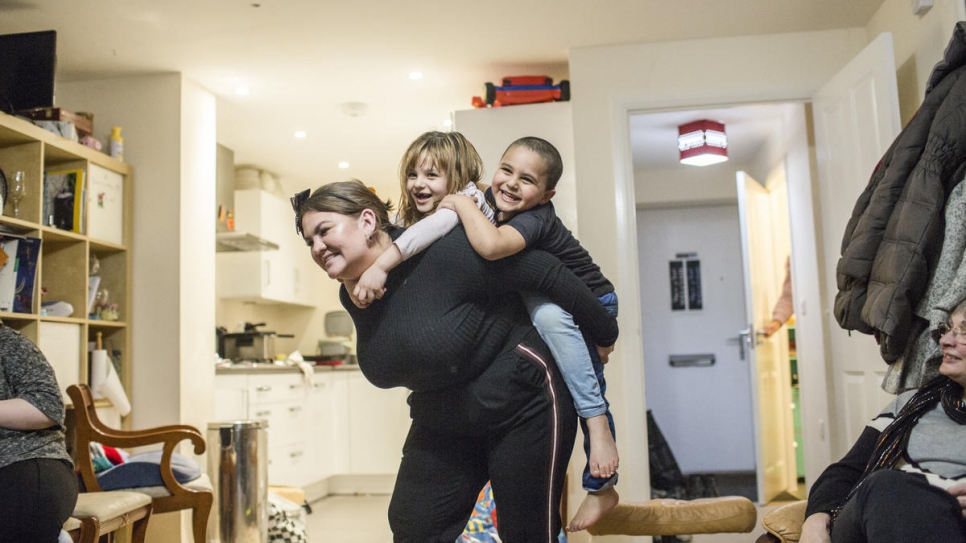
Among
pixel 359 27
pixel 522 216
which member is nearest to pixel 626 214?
pixel 359 27

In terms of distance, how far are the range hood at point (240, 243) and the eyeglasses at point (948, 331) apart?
4.26 m

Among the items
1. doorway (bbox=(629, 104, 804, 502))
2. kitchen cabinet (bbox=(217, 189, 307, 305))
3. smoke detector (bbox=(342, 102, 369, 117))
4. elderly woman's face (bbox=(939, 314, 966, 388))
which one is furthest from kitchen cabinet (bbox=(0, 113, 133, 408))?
doorway (bbox=(629, 104, 804, 502))

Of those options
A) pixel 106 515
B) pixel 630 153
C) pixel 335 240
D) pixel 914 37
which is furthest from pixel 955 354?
pixel 106 515

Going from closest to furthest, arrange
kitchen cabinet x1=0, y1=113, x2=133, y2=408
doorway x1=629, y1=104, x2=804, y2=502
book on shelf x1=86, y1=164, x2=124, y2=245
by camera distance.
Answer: kitchen cabinet x1=0, y1=113, x2=133, y2=408 < book on shelf x1=86, y1=164, x2=124, y2=245 < doorway x1=629, y1=104, x2=804, y2=502

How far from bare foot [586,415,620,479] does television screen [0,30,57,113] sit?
313cm

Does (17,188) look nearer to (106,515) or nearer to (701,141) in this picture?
(106,515)

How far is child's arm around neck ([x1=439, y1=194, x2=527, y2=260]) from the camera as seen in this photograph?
1502mm

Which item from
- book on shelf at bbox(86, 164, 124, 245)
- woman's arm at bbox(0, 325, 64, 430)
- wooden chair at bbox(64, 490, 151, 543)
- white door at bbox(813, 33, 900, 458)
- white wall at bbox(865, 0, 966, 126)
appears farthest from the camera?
book on shelf at bbox(86, 164, 124, 245)

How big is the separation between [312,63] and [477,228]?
10.8ft

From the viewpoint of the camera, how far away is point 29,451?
256cm

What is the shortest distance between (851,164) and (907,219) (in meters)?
1.41

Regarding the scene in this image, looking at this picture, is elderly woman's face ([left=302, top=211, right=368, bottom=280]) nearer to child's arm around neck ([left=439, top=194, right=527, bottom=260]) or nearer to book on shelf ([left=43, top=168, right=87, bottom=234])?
child's arm around neck ([left=439, top=194, right=527, bottom=260])

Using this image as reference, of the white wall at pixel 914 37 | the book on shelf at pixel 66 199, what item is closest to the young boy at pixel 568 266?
the white wall at pixel 914 37

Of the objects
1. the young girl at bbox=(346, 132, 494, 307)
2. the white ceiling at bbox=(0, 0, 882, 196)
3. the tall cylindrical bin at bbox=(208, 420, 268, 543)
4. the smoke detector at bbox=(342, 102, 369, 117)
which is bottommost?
the tall cylindrical bin at bbox=(208, 420, 268, 543)
